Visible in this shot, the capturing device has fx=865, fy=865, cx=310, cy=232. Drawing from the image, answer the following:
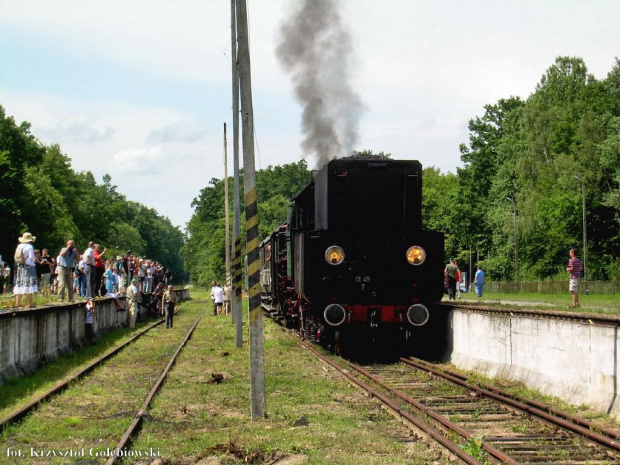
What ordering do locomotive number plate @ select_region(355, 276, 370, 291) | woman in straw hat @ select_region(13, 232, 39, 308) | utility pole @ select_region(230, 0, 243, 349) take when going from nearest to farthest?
locomotive number plate @ select_region(355, 276, 370, 291)
woman in straw hat @ select_region(13, 232, 39, 308)
utility pole @ select_region(230, 0, 243, 349)

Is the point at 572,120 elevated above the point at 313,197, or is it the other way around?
the point at 572,120

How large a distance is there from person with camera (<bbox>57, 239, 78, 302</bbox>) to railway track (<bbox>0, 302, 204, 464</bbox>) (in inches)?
164

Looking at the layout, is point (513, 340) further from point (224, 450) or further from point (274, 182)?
point (274, 182)

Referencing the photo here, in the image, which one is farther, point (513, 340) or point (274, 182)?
point (274, 182)

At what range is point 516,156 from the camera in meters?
→ 74.7

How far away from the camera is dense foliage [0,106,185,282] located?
207ft

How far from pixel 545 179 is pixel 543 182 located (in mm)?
288

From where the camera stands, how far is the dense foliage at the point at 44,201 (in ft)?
207

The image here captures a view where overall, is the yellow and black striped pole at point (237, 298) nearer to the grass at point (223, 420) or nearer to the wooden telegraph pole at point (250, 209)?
the grass at point (223, 420)

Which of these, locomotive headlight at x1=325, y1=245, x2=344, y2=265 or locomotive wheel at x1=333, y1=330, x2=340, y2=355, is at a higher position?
locomotive headlight at x1=325, y1=245, x2=344, y2=265

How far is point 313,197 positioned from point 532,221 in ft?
173

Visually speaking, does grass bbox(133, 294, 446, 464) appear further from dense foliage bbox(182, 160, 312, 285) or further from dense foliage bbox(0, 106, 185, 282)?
dense foliage bbox(182, 160, 312, 285)

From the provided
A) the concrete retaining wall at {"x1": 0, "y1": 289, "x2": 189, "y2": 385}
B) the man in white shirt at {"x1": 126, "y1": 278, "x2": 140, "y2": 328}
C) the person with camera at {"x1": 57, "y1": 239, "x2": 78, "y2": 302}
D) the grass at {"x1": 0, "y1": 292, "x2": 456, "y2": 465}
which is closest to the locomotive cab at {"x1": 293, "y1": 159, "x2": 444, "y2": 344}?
the grass at {"x1": 0, "y1": 292, "x2": 456, "y2": 465}

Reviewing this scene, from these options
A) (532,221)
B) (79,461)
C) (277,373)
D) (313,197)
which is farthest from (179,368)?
(532,221)
